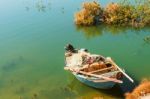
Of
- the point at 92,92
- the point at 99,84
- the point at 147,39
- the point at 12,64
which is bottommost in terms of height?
the point at 92,92

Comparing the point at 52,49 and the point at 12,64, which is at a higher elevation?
the point at 52,49

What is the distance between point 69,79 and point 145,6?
10.4 m

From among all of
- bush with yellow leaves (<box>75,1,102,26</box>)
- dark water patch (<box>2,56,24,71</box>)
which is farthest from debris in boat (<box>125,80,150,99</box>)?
bush with yellow leaves (<box>75,1,102,26</box>)

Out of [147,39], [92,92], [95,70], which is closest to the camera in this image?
[92,92]

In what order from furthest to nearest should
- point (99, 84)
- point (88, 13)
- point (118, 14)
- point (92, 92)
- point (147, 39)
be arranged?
point (88, 13) → point (118, 14) → point (147, 39) → point (92, 92) → point (99, 84)

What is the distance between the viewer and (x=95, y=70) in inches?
790

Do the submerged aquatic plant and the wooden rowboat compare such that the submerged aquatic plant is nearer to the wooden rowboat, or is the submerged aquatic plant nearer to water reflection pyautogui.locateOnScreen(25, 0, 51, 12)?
water reflection pyautogui.locateOnScreen(25, 0, 51, 12)

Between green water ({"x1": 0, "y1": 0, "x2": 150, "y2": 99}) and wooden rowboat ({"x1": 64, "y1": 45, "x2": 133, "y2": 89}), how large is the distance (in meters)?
0.69

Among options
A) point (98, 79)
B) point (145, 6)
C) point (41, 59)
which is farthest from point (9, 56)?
point (145, 6)

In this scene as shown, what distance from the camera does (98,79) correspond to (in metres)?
19.2

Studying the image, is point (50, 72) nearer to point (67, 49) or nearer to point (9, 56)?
point (67, 49)

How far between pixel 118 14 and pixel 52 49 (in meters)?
6.47

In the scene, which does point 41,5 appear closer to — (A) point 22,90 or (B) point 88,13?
(B) point 88,13

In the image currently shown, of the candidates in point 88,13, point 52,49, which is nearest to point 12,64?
point 52,49
